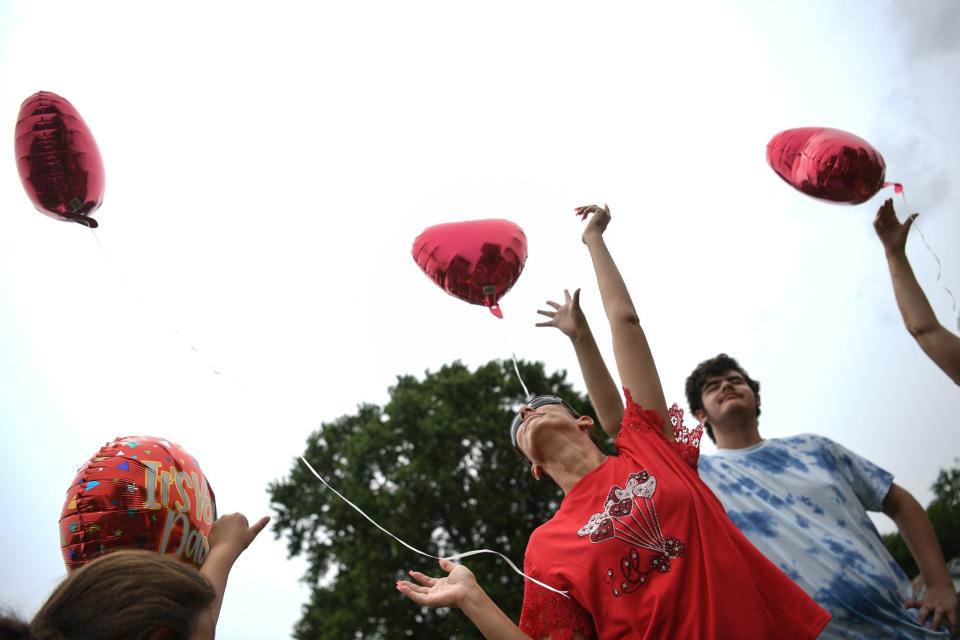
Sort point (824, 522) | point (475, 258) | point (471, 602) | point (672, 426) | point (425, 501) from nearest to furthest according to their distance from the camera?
point (471, 602)
point (672, 426)
point (824, 522)
point (475, 258)
point (425, 501)

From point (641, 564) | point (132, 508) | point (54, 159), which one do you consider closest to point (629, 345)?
point (641, 564)

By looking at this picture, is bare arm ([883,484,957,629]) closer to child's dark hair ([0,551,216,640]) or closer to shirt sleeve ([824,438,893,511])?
shirt sleeve ([824,438,893,511])

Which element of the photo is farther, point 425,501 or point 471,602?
point 425,501

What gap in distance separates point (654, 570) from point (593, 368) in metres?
0.96

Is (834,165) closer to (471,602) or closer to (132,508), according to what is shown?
(471,602)

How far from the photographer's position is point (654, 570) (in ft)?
6.58

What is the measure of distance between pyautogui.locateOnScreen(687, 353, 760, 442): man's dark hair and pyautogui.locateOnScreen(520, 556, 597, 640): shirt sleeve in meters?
1.63

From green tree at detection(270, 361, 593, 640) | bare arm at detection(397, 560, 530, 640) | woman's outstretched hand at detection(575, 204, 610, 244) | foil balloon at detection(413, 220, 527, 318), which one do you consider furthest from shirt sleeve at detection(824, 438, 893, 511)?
green tree at detection(270, 361, 593, 640)

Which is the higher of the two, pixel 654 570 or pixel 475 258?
pixel 475 258

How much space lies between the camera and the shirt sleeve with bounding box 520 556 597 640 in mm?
2016

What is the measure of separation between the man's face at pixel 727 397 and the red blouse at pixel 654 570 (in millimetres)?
1049

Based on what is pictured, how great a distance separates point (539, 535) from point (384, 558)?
999cm

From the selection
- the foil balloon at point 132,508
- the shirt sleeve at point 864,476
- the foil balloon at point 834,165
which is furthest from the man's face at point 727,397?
the foil balloon at point 132,508

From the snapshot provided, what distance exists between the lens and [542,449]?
2578mm
